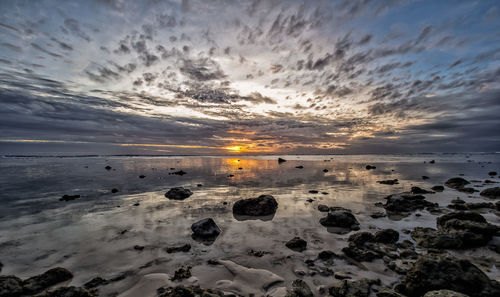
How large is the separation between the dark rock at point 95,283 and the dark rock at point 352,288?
Answer: 650 centimetres

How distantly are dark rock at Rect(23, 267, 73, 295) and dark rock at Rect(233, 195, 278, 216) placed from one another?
8377mm

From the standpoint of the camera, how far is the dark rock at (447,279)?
518 centimetres

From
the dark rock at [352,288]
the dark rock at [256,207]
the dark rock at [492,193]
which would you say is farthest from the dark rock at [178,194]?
the dark rock at [492,193]

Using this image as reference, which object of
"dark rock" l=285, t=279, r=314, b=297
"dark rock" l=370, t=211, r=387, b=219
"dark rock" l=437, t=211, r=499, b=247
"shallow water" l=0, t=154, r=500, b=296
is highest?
"dark rock" l=437, t=211, r=499, b=247

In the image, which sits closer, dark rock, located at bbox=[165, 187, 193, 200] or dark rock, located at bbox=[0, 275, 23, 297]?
dark rock, located at bbox=[0, 275, 23, 297]

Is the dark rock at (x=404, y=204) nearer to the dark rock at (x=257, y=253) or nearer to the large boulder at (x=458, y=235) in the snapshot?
the large boulder at (x=458, y=235)

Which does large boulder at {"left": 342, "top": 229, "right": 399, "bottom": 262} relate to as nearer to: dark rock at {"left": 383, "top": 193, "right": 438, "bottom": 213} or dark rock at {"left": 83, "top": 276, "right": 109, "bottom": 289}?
dark rock at {"left": 383, "top": 193, "right": 438, "bottom": 213}

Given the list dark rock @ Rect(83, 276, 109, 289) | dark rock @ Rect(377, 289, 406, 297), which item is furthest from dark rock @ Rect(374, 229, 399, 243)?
dark rock @ Rect(83, 276, 109, 289)

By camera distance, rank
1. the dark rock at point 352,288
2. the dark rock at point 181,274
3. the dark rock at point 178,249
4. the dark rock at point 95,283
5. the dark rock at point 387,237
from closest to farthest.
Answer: the dark rock at point 352,288 < the dark rock at point 95,283 < the dark rock at point 181,274 < the dark rock at point 178,249 < the dark rock at point 387,237

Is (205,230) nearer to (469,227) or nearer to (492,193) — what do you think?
(469,227)

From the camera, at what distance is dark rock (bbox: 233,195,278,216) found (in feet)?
42.4

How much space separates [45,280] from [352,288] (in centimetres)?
863

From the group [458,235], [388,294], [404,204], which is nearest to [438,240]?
[458,235]

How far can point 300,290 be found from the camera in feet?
18.2
